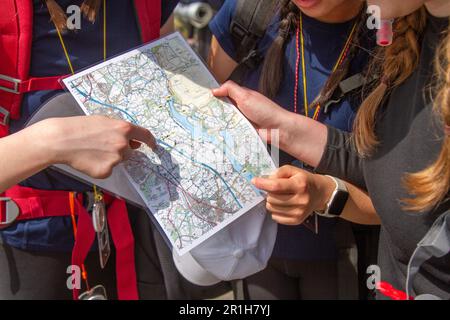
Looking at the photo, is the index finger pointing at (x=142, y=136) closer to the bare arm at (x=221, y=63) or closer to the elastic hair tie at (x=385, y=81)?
the bare arm at (x=221, y=63)

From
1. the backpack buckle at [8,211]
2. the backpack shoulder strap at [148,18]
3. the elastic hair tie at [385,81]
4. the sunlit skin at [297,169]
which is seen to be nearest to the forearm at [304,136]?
the sunlit skin at [297,169]

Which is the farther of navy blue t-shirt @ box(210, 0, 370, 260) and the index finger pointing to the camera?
navy blue t-shirt @ box(210, 0, 370, 260)

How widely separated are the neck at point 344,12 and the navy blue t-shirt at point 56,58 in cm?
55

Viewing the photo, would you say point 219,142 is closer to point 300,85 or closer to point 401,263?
point 300,85

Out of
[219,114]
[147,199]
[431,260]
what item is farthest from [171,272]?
[431,260]

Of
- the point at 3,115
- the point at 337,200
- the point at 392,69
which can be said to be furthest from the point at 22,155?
the point at 392,69

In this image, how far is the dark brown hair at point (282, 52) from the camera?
150 centimetres

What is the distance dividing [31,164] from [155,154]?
292mm

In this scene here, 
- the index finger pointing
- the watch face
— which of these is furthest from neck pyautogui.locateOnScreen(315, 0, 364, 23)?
the index finger pointing

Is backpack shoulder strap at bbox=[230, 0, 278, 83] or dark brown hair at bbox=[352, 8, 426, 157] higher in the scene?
backpack shoulder strap at bbox=[230, 0, 278, 83]

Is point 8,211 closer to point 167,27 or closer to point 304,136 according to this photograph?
point 167,27

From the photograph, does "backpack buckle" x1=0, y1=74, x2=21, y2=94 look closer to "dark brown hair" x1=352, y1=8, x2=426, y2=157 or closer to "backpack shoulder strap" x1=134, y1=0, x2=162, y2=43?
"backpack shoulder strap" x1=134, y1=0, x2=162, y2=43

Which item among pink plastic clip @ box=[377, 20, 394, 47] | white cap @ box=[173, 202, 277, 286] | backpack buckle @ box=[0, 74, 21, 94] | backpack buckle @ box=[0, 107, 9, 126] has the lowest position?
white cap @ box=[173, 202, 277, 286]

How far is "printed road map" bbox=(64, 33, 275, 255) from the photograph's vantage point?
1.29 metres
